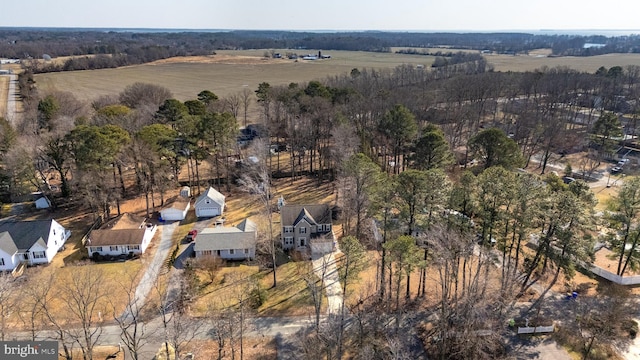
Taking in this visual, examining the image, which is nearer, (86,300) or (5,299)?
(5,299)

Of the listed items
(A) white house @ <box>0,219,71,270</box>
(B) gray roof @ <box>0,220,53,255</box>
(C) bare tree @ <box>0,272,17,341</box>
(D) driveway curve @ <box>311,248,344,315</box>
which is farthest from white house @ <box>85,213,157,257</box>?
(D) driveway curve @ <box>311,248,344,315</box>

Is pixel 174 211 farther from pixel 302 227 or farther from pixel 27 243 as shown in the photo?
pixel 302 227

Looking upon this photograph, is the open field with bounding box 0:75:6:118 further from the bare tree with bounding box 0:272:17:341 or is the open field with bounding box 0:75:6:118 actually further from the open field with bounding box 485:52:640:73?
the open field with bounding box 485:52:640:73

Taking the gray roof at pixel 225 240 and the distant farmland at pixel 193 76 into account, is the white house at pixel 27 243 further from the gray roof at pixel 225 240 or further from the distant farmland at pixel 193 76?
the distant farmland at pixel 193 76

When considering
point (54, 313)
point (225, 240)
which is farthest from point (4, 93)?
point (225, 240)

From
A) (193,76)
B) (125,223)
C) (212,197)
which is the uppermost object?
(193,76)

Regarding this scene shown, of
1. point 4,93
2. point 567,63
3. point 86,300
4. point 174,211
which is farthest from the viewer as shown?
point 567,63

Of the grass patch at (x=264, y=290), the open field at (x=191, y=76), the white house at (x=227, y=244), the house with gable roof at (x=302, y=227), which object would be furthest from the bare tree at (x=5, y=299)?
the open field at (x=191, y=76)
